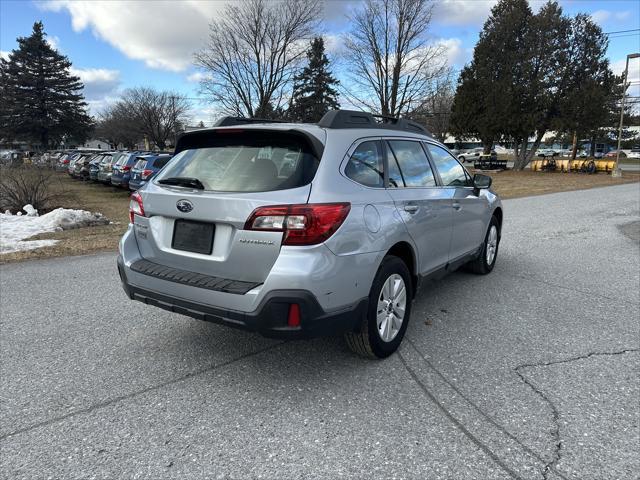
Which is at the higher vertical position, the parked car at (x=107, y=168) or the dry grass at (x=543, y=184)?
the parked car at (x=107, y=168)

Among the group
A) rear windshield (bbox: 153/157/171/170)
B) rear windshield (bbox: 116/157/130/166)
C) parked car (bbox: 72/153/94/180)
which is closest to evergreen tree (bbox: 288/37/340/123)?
parked car (bbox: 72/153/94/180)

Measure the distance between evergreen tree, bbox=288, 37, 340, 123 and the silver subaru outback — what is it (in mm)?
40539

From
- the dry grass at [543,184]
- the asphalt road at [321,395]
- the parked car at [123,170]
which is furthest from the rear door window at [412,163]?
the parked car at [123,170]

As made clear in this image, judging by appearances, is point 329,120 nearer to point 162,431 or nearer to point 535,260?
point 162,431

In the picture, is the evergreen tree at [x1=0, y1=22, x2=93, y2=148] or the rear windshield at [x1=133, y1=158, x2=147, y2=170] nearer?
the rear windshield at [x1=133, y1=158, x2=147, y2=170]

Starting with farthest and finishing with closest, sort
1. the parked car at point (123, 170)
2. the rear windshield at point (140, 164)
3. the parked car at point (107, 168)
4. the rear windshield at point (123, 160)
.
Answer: the parked car at point (107, 168) → the rear windshield at point (123, 160) → the parked car at point (123, 170) → the rear windshield at point (140, 164)

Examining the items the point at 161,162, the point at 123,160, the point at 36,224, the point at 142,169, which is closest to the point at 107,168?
the point at 123,160

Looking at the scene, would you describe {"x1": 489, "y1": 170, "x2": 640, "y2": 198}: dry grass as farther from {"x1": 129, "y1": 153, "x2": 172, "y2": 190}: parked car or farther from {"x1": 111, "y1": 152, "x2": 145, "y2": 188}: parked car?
{"x1": 111, "y1": 152, "x2": 145, "y2": 188}: parked car

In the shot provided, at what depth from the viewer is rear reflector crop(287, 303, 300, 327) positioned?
2713 millimetres

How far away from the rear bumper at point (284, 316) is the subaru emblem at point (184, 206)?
61cm

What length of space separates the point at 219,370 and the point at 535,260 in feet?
17.5

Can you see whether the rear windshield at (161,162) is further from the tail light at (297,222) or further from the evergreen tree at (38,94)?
the evergreen tree at (38,94)

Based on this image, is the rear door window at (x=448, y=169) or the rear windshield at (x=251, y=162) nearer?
the rear windshield at (x=251, y=162)

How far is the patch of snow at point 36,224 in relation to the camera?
7.92 meters
